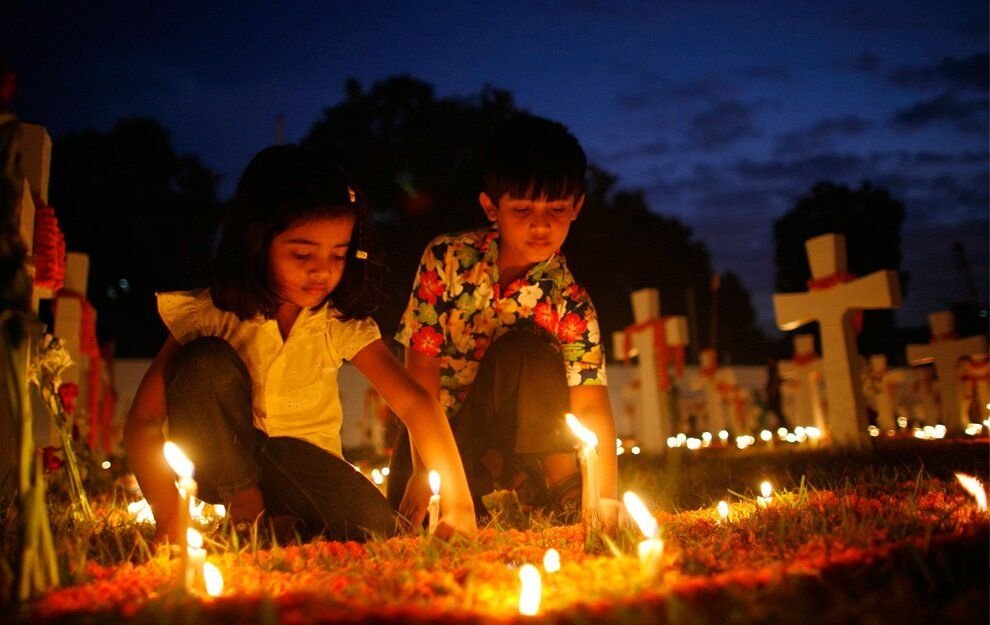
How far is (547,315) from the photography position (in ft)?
13.1

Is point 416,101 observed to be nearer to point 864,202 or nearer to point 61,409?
point 61,409

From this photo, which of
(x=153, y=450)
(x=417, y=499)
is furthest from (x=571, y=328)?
(x=153, y=450)

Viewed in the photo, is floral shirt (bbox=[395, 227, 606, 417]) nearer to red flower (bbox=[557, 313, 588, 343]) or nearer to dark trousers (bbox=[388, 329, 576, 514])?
red flower (bbox=[557, 313, 588, 343])

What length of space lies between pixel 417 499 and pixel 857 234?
83.9 feet

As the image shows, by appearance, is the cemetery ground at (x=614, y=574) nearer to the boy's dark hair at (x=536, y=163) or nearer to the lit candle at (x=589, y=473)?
the lit candle at (x=589, y=473)

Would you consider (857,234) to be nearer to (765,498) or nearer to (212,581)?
(765,498)

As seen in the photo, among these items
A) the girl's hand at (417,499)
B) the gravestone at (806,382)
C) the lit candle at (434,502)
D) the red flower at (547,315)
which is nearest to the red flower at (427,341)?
the red flower at (547,315)

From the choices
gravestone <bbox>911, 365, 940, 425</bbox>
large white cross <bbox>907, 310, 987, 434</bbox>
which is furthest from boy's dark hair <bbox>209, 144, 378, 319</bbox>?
gravestone <bbox>911, 365, 940, 425</bbox>

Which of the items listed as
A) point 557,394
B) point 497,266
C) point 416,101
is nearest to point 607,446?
point 557,394

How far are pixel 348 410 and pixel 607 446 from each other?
525 inches

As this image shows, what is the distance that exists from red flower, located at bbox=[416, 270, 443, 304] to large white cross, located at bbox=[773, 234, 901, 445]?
3127 millimetres

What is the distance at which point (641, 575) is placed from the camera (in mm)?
1864

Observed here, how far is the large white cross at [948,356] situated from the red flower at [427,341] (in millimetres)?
5652

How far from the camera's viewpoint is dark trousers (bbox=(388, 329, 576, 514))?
3.65m
